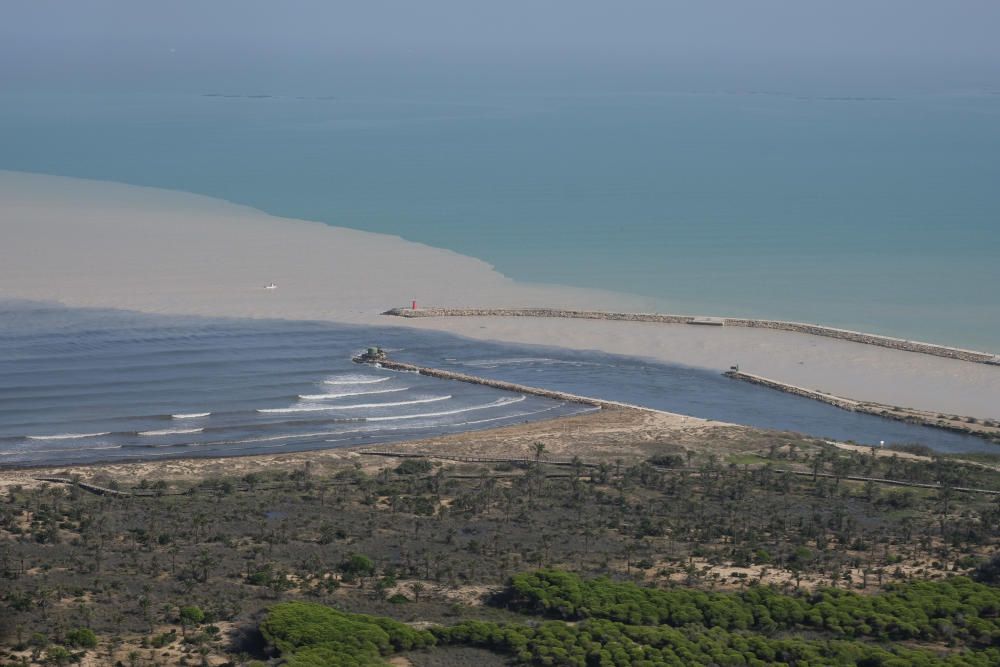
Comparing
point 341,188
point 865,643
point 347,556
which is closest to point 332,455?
point 347,556

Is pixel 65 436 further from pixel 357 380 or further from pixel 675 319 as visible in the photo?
pixel 675 319

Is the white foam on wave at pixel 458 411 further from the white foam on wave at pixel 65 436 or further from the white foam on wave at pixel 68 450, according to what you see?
the white foam on wave at pixel 65 436

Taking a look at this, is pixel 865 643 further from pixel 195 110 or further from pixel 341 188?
pixel 195 110

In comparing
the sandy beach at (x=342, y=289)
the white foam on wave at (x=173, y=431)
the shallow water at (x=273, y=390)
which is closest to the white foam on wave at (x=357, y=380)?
the shallow water at (x=273, y=390)

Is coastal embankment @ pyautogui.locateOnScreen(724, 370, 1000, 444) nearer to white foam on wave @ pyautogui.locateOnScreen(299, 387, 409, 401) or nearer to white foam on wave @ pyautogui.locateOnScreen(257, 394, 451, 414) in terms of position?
white foam on wave @ pyautogui.locateOnScreen(257, 394, 451, 414)

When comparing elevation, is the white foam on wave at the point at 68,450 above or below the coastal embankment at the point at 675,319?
below

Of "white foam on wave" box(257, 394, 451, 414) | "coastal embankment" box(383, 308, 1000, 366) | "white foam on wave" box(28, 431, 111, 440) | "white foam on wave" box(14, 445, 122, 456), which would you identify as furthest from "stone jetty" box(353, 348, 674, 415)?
"white foam on wave" box(14, 445, 122, 456)
